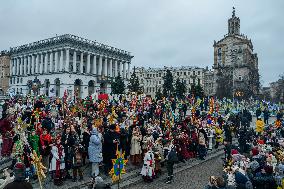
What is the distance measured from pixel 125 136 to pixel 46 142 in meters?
3.84

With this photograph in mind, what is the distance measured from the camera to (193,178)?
48.4ft

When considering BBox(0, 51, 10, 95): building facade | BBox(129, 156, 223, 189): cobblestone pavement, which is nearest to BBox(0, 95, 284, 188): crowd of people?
BBox(129, 156, 223, 189): cobblestone pavement

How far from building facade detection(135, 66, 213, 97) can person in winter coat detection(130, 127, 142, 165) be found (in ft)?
312

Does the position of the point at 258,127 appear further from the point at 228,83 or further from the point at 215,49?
the point at 215,49

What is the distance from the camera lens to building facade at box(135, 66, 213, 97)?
113 metres

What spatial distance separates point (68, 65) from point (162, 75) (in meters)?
48.1

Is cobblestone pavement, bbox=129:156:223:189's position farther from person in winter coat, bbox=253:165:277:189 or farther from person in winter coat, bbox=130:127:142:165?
person in winter coat, bbox=253:165:277:189

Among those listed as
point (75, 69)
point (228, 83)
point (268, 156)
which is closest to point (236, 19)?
point (228, 83)

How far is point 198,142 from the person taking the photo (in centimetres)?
1891

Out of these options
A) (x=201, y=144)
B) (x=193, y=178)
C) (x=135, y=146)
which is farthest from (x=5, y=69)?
(x=193, y=178)

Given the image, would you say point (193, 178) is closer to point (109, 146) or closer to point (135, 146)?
point (135, 146)

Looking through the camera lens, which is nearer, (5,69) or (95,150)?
(95,150)

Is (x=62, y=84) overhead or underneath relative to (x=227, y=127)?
overhead

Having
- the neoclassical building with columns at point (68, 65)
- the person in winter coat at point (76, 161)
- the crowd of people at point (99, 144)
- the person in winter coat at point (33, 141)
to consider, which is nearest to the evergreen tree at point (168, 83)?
the neoclassical building with columns at point (68, 65)
